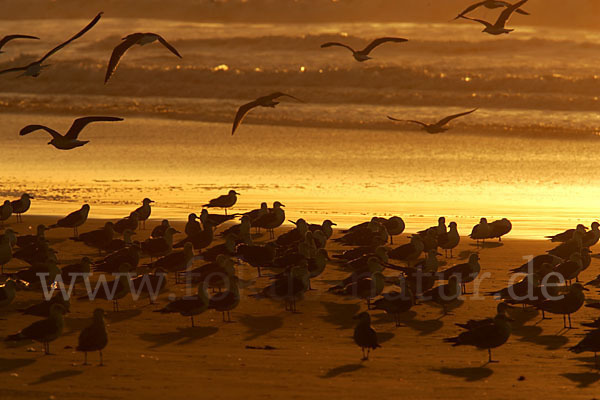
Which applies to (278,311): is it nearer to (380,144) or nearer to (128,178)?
(128,178)

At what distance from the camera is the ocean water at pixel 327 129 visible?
73.9 ft

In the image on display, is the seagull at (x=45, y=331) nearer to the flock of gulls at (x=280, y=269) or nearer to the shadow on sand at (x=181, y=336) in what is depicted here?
the flock of gulls at (x=280, y=269)

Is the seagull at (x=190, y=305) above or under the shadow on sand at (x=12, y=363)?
above

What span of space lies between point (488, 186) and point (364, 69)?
922 inches

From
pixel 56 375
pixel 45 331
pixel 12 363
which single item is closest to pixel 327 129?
pixel 45 331

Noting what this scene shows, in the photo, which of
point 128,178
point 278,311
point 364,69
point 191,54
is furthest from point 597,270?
point 191,54

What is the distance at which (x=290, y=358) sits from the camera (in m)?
11.9

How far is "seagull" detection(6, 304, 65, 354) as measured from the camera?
39.0 ft

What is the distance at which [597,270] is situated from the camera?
16.9 m

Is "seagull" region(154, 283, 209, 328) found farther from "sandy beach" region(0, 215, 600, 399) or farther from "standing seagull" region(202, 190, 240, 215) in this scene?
"standing seagull" region(202, 190, 240, 215)

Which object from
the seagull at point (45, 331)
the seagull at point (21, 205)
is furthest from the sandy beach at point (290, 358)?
the seagull at point (21, 205)

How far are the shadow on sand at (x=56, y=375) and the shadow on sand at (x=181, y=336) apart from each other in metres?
1.36

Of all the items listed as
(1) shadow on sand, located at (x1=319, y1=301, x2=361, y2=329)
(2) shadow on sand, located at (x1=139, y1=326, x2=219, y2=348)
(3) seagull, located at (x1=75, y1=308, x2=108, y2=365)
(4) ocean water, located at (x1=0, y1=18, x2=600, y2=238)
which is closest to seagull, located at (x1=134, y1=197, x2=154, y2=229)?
(4) ocean water, located at (x1=0, y1=18, x2=600, y2=238)

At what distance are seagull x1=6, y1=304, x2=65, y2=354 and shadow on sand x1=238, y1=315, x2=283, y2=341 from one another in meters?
2.04
